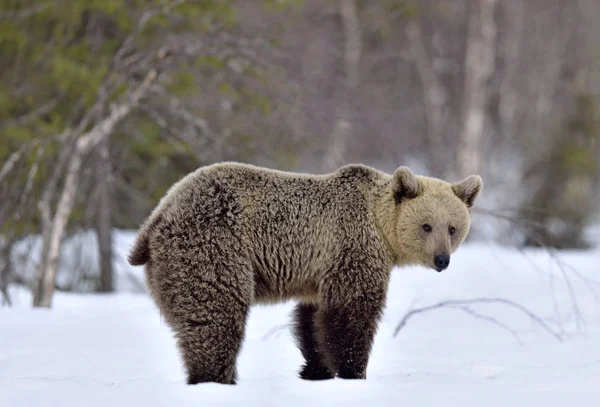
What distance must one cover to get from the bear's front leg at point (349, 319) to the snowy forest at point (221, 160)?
0.30 m

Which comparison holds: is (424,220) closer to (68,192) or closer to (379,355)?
(379,355)

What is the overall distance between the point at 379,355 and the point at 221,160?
3.11 meters

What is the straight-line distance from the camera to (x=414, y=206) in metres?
6.27

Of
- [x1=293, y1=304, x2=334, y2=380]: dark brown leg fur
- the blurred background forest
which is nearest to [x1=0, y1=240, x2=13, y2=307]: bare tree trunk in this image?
the blurred background forest

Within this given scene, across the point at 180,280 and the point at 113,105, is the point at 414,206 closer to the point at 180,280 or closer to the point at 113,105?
the point at 180,280

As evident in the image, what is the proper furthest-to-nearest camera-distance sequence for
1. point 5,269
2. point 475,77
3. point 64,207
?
point 475,77, point 5,269, point 64,207

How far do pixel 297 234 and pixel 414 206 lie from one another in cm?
86

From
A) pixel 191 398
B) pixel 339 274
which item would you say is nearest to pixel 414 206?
pixel 339 274

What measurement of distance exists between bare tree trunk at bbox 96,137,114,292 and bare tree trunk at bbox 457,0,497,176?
881 cm

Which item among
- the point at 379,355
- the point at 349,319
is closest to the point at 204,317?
the point at 349,319

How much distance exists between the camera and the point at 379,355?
766cm

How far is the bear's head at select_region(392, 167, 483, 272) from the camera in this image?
620cm

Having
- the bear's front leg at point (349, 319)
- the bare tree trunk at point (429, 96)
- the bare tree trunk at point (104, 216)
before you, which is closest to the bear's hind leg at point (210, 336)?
the bear's front leg at point (349, 319)

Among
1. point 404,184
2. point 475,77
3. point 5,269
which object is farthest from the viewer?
point 475,77
